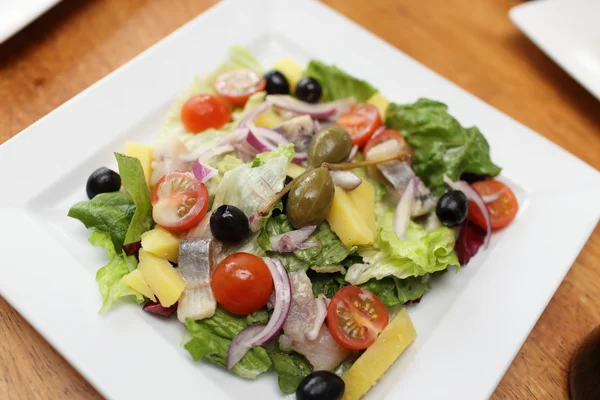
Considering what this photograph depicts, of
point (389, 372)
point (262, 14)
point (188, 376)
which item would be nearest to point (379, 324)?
point (389, 372)

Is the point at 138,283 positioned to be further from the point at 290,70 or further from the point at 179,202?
the point at 290,70

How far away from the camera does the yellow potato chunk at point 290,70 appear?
2957 millimetres

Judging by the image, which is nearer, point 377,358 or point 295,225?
point 377,358

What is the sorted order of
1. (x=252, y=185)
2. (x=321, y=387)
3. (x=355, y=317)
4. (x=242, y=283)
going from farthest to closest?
(x=252, y=185) → (x=355, y=317) → (x=242, y=283) → (x=321, y=387)

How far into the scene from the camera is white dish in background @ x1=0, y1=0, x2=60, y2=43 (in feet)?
9.09

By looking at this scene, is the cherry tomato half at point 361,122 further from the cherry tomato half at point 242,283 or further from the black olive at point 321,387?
the black olive at point 321,387

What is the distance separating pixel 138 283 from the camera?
2068 millimetres

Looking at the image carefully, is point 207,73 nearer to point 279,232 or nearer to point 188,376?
point 279,232

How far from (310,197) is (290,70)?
106 centimetres

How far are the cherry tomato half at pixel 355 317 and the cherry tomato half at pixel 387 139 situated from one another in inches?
30.0

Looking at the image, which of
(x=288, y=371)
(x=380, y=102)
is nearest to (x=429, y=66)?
(x=380, y=102)

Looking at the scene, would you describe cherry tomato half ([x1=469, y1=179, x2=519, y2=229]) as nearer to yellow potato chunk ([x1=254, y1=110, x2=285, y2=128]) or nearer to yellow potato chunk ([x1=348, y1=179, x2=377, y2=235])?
yellow potato chunk ([x1=348, y1=179, x2=377, y2=235])

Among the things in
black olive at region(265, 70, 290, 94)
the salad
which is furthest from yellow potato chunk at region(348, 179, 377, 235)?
black olive at region(265, 70, 290, 94)

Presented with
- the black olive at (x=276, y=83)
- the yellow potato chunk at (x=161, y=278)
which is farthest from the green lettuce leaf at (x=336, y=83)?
the yellow potato chunk at (x=161, y=278)
